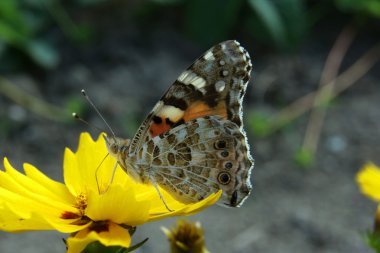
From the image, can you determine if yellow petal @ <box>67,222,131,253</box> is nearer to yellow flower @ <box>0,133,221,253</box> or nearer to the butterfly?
yellow flower @ <box>0,133,221,253</box>

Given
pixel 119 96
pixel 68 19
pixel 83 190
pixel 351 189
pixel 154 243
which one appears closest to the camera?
pixel 83 190

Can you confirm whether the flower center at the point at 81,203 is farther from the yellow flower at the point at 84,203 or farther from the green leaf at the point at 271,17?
the green leaf at the point at 271,17

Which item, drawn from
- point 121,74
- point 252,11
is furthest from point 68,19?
point 252,11

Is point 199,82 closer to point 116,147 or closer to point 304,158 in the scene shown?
point 116,147

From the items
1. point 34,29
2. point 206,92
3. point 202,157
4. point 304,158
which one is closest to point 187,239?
point 202,157

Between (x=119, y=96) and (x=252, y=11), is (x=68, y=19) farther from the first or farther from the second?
(x=252, y=11)

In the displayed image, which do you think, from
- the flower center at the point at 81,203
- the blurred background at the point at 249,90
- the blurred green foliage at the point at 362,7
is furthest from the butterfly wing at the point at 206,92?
the blurred green foliage at the point at 362,7
